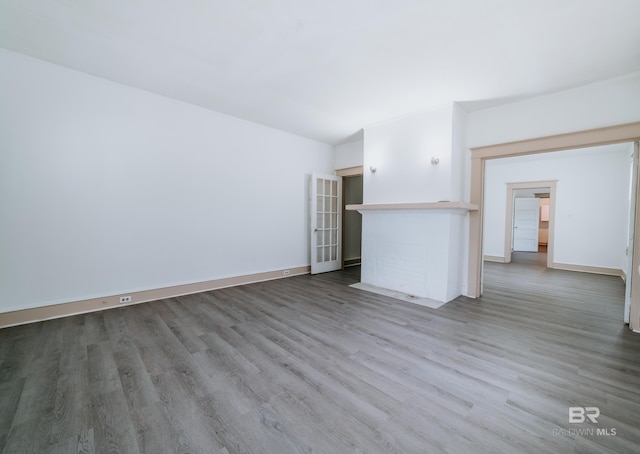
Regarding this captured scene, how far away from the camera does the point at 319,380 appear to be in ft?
6.57

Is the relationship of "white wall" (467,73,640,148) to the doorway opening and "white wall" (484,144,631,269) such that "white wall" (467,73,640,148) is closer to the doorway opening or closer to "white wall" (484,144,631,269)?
the doorway opening

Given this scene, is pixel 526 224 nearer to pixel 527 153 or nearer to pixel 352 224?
pixel 352 224

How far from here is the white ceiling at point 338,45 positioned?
2.13 m

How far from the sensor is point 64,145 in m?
3.14

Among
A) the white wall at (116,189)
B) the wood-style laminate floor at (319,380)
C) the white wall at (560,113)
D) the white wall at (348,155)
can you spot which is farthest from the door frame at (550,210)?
the white wall at (116,189)

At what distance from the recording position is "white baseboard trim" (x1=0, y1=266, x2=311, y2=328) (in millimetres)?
2924

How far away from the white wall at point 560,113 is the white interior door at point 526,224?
753 cm

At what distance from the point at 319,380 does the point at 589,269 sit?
7.57m

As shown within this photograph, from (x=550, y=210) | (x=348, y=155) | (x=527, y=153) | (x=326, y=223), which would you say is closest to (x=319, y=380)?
(x=527, y=153)

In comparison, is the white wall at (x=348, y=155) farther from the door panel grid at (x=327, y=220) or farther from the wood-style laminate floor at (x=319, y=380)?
the wood-style laminate floor at (x=319, y=380)

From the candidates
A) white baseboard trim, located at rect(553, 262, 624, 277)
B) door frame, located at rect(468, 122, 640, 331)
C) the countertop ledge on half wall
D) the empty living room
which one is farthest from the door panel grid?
white baseboard trim, located at rect(553, 262, 624, 277)

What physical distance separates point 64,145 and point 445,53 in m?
4.49

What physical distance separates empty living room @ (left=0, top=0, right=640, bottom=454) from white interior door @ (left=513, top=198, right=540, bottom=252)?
4945 millimetres

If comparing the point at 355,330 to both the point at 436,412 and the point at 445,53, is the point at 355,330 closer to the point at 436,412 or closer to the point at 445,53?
the point at 436,412
